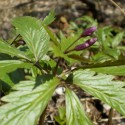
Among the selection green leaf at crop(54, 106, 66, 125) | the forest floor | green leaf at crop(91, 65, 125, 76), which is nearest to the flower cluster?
green leaf at crop(91, 65, 125, 76)

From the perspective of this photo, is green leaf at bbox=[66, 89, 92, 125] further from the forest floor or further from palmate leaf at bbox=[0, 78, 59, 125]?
the forest floor

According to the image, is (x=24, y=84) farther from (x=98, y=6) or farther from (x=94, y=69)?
(x=98, y=6)

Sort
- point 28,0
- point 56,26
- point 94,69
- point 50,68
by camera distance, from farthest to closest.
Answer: point 28,0 < point 56,26 < point 50,68 < point 94,69

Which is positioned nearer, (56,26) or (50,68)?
(50,68)

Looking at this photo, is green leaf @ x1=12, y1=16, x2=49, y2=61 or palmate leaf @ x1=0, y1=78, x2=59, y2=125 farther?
green leaf @ x1=12, y1=16, x2=49, y2=61

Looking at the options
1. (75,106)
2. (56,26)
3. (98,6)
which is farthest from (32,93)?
(98,6)

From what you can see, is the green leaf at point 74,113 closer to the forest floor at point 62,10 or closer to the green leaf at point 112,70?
the green leaf at point 112,70

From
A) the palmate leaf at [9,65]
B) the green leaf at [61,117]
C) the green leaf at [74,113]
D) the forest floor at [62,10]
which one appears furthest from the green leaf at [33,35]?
the forest floor at [62,10]

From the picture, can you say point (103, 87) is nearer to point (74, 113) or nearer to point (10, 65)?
point (74, 113)
